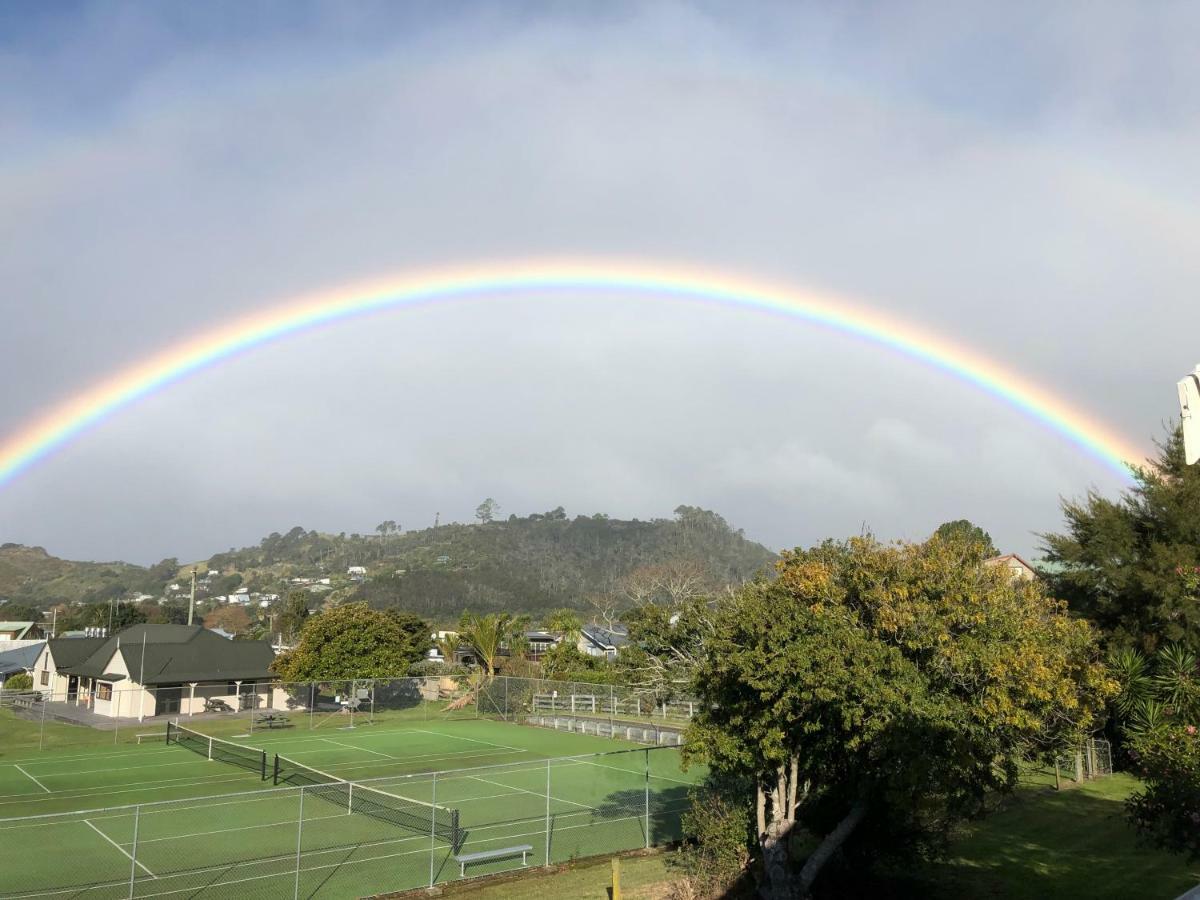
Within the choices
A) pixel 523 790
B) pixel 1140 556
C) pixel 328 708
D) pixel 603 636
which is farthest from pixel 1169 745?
pixel 603 636

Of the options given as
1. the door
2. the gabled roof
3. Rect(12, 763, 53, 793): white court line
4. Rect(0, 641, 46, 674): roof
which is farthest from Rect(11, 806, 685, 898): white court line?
Rect(0, 641, 46, 674): roof

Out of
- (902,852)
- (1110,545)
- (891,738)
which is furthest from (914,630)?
(1110,545)

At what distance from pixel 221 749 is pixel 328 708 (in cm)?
1731

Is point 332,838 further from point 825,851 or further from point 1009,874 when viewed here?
point 1009,874

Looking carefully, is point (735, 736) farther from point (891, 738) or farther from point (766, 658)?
point (891, 738)

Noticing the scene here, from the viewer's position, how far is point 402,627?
65125mm

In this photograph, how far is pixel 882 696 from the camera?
44.1ft

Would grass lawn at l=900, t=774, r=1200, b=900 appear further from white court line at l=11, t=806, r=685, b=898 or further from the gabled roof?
the gabled roof

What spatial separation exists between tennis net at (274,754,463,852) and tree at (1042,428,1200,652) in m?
24.0

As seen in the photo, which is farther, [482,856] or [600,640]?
[600,640]

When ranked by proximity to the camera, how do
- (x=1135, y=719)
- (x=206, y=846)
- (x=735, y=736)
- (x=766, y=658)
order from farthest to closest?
(x=206, y=846), (x=735, y=736), (x=766, y=658), (x=1135, y=719)

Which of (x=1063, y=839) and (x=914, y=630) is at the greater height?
(x=914, y=630)

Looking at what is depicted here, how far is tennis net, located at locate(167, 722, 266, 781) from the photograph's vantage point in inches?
1396

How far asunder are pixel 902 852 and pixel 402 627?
174 ft
